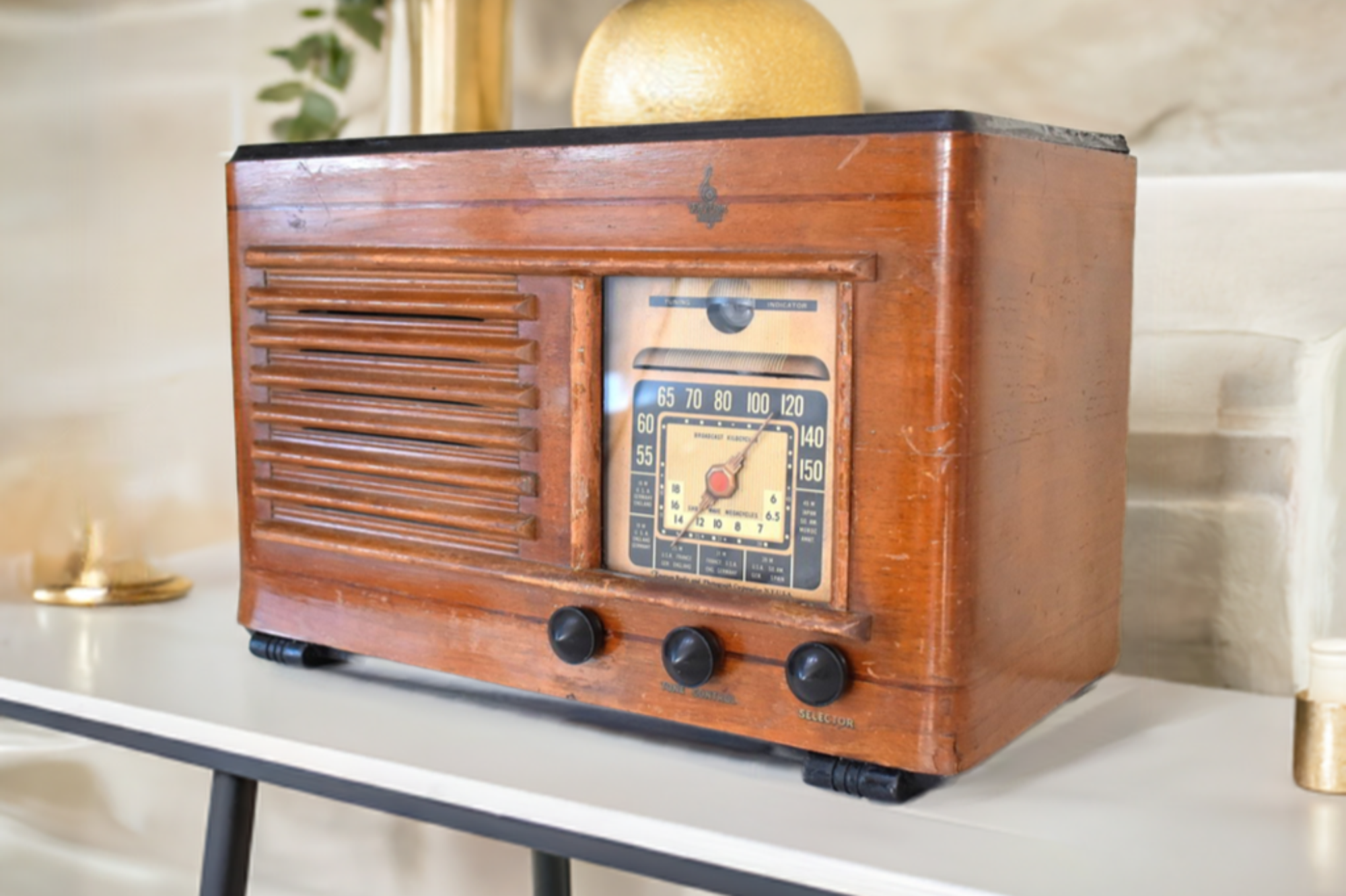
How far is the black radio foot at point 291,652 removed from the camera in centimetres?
123

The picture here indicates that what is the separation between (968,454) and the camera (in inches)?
35.4

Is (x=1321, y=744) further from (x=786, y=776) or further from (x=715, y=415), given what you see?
(x=715, y=415)

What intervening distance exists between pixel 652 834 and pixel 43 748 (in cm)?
131

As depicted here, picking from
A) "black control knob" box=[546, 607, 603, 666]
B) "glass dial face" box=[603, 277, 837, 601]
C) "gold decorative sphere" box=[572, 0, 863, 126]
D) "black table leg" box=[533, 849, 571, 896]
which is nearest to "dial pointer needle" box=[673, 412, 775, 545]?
"glass dial face" box=[603, 277, 837, 601]

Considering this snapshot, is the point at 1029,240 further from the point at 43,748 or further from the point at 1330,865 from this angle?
the point at 43,748

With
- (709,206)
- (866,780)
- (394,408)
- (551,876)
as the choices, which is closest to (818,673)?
(866,780)

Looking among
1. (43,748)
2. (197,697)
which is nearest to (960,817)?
(197,697)

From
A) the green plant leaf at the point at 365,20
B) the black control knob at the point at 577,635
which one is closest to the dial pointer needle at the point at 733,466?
the black control knob at the point at 577,635

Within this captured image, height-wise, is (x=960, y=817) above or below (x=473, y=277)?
below

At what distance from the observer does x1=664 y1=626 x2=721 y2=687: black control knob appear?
0.97m

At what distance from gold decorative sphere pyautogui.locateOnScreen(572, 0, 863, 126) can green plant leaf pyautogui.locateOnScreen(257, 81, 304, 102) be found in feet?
2.71

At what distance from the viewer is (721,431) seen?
98 cm

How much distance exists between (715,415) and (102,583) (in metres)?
0.83

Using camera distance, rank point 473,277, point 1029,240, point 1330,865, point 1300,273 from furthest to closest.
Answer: point 1300,273 < point 473,277 < point 1029,240 < point 1330,865
